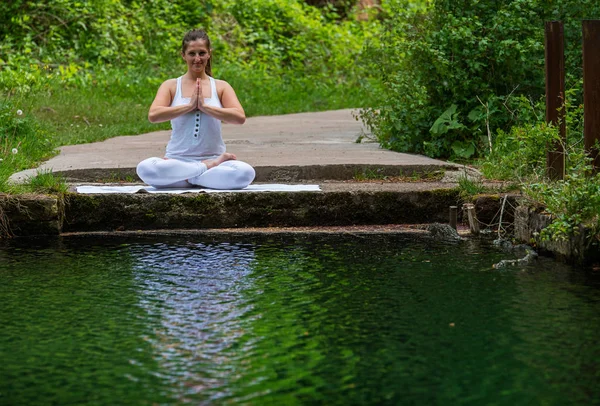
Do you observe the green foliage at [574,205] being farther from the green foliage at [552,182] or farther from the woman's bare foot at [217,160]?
the woman's bare foot at [217,160]

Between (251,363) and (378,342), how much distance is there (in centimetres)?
60

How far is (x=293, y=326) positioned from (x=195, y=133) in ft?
11.0

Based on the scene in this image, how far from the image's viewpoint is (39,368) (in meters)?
3.89

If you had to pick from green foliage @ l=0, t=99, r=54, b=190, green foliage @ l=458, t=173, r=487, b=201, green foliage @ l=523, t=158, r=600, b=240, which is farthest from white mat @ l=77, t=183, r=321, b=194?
green foliage @ l=523, t=158, r=600, b=240

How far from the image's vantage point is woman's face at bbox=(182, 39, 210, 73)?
7.38 m

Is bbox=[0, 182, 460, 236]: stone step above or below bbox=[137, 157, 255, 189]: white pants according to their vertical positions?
below

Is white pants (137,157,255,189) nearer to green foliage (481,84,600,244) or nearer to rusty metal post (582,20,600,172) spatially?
green foliage (481,84,600,244)

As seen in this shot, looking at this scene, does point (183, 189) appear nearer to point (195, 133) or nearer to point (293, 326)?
point (195, 133)

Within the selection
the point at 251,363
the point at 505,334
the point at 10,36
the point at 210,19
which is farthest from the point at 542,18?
the point at 210,19

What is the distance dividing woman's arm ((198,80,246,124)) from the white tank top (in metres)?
0.05

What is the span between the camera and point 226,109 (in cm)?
735

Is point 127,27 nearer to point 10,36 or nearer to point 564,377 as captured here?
point 10,36

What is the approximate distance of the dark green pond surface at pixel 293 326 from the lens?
3.62 m

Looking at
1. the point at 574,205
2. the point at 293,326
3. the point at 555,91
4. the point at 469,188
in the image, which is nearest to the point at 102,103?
the point at 469,188
